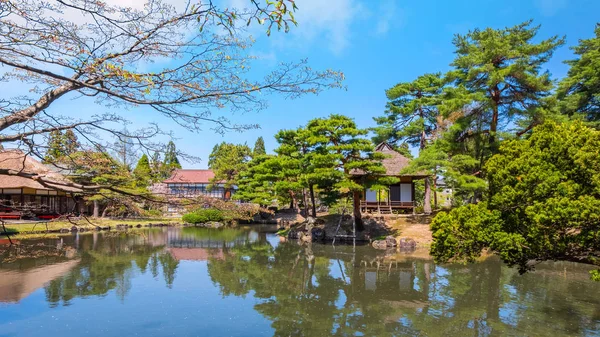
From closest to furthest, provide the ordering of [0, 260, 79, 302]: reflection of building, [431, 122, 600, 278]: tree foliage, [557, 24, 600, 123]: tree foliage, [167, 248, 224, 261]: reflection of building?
1. [431, 122, 600, 278]: tree foliage
2. [0, 260, 79, 302]: reflection of building
3. [167, 248, 224, 261]: reflection of building
4. [557, 24, 600, 123]: tree foliage

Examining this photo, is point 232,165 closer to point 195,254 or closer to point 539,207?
point 195,254

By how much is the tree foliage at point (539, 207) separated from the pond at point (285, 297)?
1.26 metres

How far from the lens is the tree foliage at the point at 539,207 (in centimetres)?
549

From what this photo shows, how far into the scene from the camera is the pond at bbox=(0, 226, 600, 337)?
6242 mm

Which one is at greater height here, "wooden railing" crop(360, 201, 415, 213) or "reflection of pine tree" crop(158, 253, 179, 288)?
"wooden railing" crop(360, 201, 415, 213)

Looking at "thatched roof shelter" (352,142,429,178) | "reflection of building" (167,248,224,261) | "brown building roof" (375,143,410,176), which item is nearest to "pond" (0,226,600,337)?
"reflection of building" (167,248,224,261)

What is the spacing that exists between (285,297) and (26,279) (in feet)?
22.7

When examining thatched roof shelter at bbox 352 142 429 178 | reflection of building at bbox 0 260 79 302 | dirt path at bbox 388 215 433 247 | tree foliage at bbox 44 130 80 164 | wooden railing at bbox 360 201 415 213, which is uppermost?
thatched roof shelter at bbox 352 142 429 178

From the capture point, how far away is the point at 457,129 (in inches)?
617

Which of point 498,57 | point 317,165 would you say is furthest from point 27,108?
point 498,57

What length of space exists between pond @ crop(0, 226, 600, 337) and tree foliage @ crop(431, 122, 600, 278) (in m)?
1.26

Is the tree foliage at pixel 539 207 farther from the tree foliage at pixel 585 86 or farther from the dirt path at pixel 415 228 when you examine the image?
the tree foliage at pixel 585 86

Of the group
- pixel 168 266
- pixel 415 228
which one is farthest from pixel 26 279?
pixel 415 228

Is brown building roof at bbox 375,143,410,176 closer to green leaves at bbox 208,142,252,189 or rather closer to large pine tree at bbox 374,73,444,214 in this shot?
large pine tree at bbox 374,73,444,214
